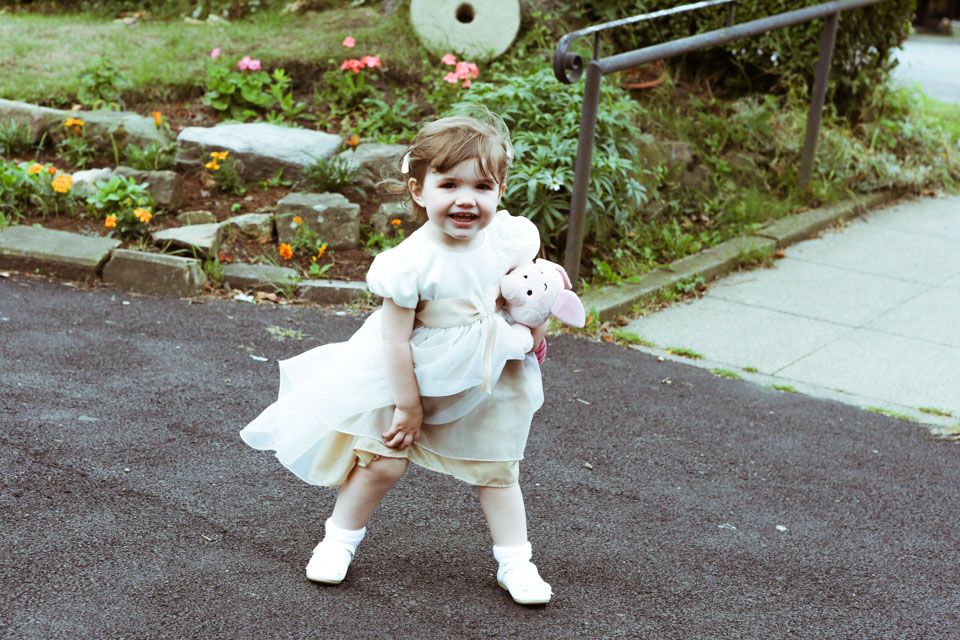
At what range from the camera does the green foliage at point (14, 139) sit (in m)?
5.95

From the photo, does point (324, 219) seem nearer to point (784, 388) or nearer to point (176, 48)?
point (784, 388)

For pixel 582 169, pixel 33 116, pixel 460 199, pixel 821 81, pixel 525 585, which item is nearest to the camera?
pixel 460 199

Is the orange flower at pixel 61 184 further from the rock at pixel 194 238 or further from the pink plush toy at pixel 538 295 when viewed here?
the pink plush toy at pixel 538 295

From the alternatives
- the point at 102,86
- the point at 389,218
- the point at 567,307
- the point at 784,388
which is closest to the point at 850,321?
the point at 784,388

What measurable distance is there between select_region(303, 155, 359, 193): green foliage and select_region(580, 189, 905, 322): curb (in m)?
1.55

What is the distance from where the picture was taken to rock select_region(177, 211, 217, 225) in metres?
5.32

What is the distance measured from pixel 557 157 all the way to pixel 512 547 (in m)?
3.08

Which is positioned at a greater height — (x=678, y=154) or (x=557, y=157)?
(x=557, y=157)

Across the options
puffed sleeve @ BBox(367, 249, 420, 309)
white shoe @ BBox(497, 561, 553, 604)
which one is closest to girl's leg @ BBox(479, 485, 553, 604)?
white shoe @ BBox(497, 561, 553, 604)

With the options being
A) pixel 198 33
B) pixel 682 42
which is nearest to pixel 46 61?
pixel 198 33

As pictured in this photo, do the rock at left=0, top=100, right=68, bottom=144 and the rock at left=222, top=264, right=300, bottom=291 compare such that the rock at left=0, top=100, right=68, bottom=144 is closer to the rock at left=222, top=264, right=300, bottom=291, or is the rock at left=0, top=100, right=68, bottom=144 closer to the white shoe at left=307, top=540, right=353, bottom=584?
the rock at left=222, top=264, right=300, bottom=291

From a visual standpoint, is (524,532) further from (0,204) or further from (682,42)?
(0,204)

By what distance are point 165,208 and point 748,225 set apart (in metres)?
3.45

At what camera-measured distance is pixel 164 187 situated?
215 inches
